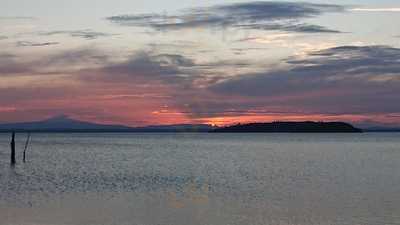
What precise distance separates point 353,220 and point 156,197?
10381mm

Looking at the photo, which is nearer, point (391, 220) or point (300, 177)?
point (391, 220)

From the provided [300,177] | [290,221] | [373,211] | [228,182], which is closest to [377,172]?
[300,177]

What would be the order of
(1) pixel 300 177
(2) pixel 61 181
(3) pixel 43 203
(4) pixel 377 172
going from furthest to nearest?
(4) pixel 377 172 < (1) pixel 300 177 < (2) pixel 61 181 < (3) pixel 43 203

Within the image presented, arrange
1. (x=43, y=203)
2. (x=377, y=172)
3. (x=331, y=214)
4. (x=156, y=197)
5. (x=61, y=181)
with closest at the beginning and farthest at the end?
(x=331, y=214), (x=43, y=203), (x=156, y=197), (x=61, y=181), (x=377, y=172)

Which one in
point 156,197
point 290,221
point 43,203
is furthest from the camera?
point 156,197

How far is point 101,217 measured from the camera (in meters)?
24.4

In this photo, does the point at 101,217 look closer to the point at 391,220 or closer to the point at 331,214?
the point at 331,214

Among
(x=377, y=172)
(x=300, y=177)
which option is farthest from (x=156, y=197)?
(x=377, y=172)

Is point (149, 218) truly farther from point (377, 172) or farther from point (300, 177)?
point (377, 172)

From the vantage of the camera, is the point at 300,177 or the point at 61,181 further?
the point at 300,177

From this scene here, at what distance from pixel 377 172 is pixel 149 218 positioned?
28971mm

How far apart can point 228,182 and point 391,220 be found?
56.3 ft

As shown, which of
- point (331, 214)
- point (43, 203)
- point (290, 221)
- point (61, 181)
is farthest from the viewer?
point (61, 181)

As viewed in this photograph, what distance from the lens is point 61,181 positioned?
39.0m
